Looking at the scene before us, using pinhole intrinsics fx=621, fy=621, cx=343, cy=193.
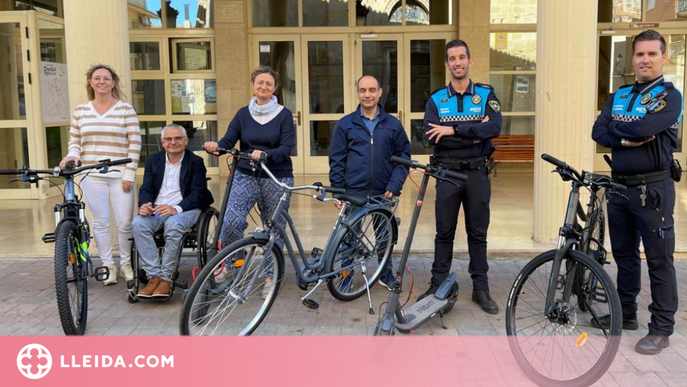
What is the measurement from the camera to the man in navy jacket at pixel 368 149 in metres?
4.64

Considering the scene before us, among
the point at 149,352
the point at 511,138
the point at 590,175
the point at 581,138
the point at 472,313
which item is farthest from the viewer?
the point at 511,138

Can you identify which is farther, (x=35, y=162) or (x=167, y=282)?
(x=35, y=162)

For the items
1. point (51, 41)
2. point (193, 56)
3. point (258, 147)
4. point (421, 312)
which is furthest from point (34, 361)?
point (193, 56)

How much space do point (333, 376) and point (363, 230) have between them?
132 centimetres

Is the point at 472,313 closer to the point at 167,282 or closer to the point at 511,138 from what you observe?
the point at 167,282

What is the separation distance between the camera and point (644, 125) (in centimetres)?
368

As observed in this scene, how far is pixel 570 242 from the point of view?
11.4 feet

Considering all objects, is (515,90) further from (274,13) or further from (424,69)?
(274,13)

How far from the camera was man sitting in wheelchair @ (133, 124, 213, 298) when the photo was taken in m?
4.66

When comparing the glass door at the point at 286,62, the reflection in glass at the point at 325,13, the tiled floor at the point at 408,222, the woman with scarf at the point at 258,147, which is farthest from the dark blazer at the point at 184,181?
the reflection in glass at the point at 325,13

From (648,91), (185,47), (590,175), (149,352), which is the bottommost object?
(149,352)

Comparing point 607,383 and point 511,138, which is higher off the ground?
point 511,138

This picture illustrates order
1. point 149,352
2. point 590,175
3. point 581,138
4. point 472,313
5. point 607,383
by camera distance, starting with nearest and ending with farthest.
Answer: point 607,383 < point 590,175 < point 149,352 < point 472,313 < point 581,138

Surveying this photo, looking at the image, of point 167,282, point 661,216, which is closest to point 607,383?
point 661,216
